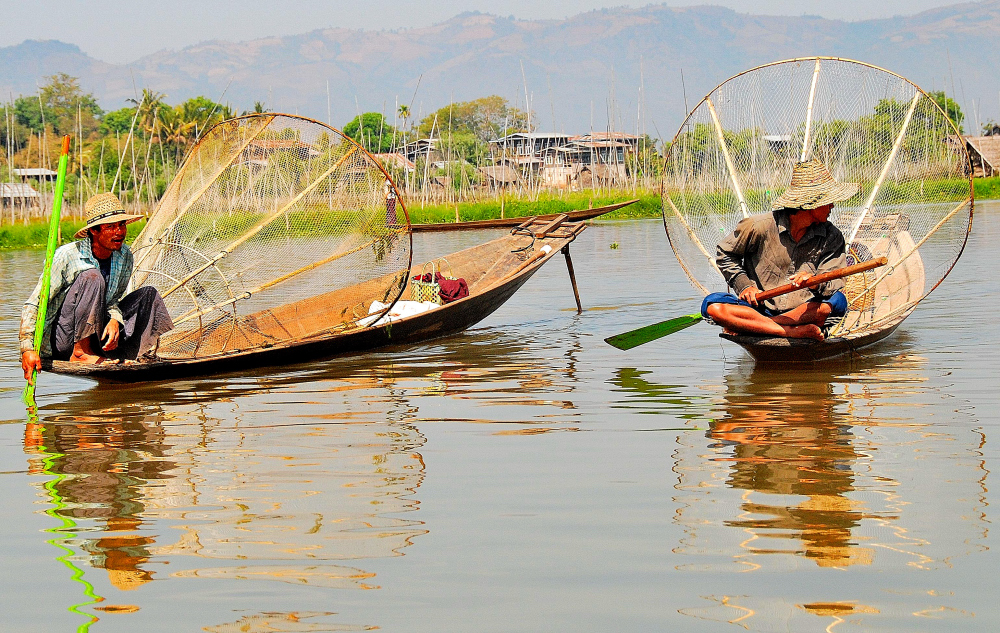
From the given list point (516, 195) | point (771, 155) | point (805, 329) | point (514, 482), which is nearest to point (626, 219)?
point (516, 195)

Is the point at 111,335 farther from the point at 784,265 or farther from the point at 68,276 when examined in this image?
the point at 784,265

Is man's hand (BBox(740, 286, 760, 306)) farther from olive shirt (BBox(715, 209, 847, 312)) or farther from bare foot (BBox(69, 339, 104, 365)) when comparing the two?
bare foot (BBox(69, 339, 104, 365))

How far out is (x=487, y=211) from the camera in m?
19.6

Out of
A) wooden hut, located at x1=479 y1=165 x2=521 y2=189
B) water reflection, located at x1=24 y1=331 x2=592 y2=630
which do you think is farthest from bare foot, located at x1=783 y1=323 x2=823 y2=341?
wooden hut, located at x1=479 y1=165 x2=521 y2=189

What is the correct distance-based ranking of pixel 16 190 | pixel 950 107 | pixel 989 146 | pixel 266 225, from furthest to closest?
pixel 950 107
pixel 989 146
pixel 16 190
pixel 266 225

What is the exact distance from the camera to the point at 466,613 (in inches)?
89.7

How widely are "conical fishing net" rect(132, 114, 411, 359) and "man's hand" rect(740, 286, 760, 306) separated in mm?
2026

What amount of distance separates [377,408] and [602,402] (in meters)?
0.97

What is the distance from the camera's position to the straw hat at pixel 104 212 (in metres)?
4.62

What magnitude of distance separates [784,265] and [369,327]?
235 cm

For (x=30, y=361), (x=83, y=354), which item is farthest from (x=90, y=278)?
(x=30, y=361)

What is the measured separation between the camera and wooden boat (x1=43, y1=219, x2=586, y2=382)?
4.96 meters

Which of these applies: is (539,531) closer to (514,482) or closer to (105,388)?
(514,482)

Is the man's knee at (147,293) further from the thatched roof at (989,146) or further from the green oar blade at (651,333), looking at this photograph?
the thatched roof at (989,146)
